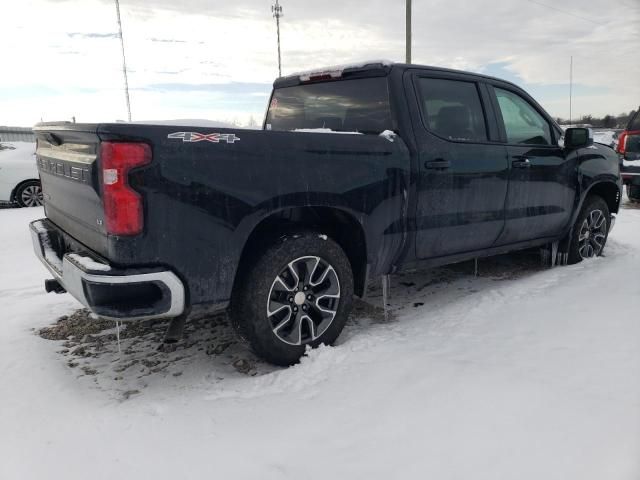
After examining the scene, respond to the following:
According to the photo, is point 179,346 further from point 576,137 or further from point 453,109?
point 576,137

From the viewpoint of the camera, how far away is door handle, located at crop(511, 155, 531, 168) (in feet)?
14.1

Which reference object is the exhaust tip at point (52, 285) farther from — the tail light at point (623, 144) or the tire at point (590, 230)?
the tail light at point (623, 144)

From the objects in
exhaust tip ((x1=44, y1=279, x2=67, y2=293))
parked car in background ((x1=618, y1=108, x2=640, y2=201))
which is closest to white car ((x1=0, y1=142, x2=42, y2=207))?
exhaust tip ((x1=44, y1=279, x2=67, y2=293))

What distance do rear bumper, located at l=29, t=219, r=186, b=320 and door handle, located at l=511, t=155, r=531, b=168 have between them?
305cm

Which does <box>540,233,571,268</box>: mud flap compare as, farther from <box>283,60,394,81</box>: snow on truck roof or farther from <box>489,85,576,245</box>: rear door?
<box>283,60,394,81</box>: snow on truck roof

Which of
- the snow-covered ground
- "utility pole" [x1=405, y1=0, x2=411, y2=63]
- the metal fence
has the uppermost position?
"utility pole" [x1=405, y1=0, x2=411, y2=63]

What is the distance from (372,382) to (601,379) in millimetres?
1210

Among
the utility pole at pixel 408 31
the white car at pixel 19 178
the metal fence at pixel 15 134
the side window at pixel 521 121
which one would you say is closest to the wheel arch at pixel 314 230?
the side window at pixel 521 121

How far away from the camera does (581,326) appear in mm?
3455

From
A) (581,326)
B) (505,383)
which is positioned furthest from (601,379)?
(581,326)

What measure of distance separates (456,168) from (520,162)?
92 centimetres

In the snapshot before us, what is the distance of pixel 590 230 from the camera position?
5.46 m

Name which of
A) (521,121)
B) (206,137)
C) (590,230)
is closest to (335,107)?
(206,137)

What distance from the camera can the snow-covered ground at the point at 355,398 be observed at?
213cm
